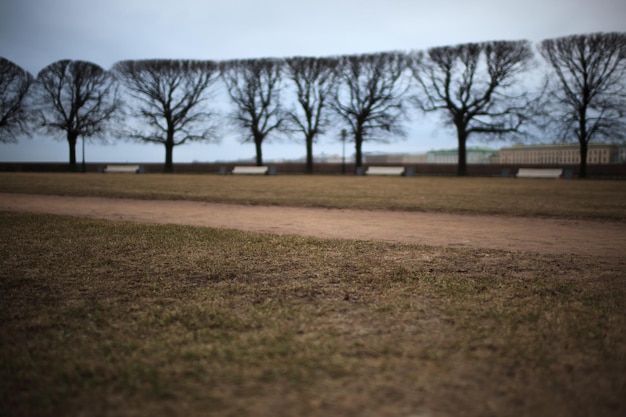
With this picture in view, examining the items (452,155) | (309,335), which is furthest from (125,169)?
(452,155)

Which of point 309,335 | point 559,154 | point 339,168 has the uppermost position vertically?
point 559,154

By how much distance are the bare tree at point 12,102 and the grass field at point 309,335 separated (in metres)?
42.9

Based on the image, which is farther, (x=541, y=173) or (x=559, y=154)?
(x=559, y=154)

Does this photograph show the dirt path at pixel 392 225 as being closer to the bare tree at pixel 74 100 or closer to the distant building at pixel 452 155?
the bare tree at pixel 74 100

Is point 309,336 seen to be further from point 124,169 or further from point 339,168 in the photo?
point 124,169

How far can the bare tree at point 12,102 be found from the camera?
37.4 m

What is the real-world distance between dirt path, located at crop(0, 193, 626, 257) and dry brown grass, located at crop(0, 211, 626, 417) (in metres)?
1.42

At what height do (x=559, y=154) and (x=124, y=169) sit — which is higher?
(x=559, y=154)

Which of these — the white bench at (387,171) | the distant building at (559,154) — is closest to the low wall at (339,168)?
the white bench at (387,171)

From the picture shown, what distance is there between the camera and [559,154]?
9919 cm

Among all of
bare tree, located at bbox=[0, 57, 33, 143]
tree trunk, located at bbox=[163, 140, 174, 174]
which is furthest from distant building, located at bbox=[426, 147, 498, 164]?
bare tree, located at bbox=[0, 57, 33, 143]

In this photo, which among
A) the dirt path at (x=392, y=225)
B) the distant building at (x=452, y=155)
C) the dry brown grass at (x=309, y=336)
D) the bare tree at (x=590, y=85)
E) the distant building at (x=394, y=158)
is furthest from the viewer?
the distant building at (x=452, y=155)

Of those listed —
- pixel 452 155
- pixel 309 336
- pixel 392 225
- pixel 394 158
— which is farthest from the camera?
pixel 452 155

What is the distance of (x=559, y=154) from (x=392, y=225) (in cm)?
11096
